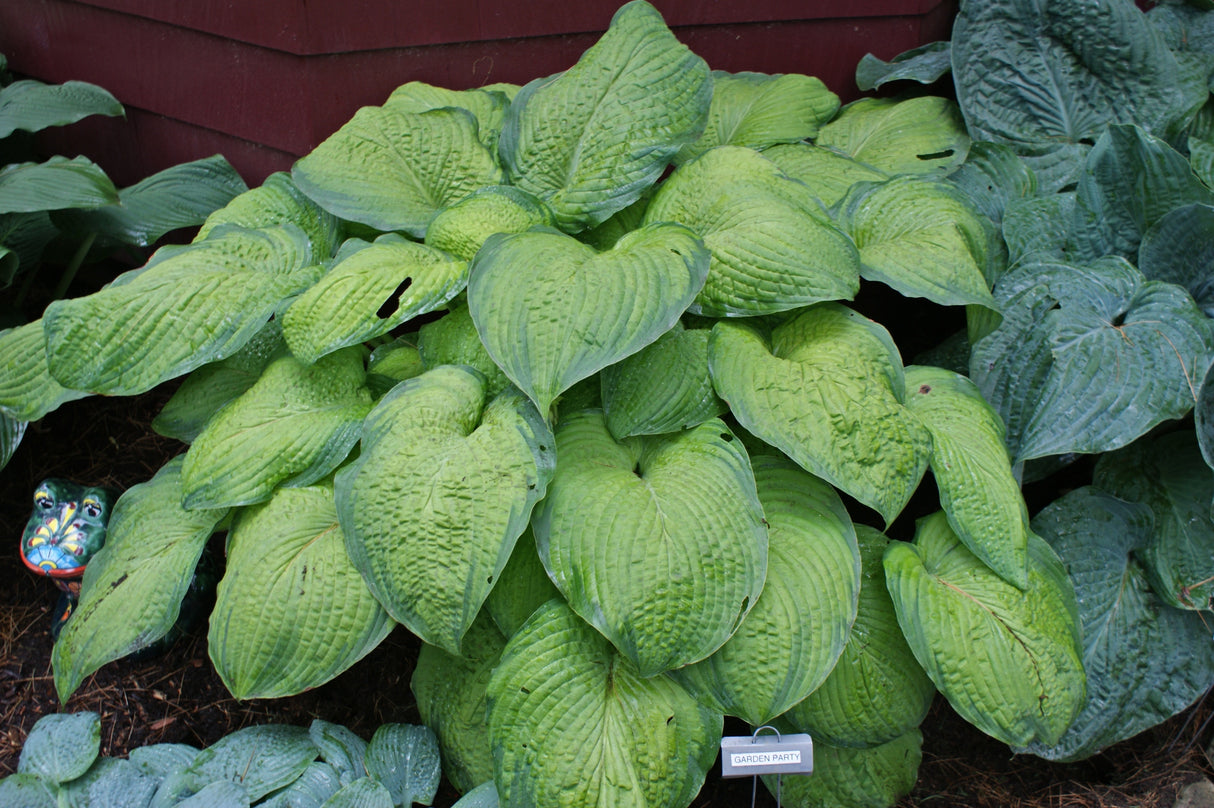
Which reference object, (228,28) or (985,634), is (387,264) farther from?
(985,634)

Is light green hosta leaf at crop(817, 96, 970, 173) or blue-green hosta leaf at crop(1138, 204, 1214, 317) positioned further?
Answer: light green hosta leaf at crop(817, 96, 970, 173)

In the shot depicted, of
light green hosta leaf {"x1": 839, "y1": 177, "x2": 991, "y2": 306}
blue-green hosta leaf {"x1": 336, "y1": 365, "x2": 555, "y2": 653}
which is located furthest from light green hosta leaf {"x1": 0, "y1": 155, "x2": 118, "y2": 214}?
light green hosta leaf {"x1": 839, "y1": 177, "x2": 991, "y2": 306}

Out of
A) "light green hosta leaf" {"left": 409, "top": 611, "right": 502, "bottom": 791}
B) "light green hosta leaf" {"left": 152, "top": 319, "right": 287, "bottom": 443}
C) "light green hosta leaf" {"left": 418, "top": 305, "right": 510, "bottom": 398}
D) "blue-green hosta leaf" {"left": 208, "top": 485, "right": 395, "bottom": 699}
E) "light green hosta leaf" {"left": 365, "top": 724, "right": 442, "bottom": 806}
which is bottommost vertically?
"light green hosta leaf" {"left": 365, "top": 724, "right": 442, "bottom": 806}

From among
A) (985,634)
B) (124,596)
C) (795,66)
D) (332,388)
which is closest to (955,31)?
(795,66)

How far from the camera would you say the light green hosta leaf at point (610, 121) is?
1.49 metres

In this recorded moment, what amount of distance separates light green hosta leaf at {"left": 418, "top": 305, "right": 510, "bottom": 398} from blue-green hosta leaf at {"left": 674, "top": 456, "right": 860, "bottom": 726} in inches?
18.3

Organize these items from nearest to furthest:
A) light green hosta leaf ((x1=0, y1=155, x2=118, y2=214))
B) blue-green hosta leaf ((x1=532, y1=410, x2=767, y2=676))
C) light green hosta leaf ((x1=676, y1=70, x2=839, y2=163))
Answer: blue-green hosta leaf ((x1=532, y1=410, x2=767, y2=676)) < light green hosta leaf ((x1=0, y1=155, x2=118, y2=214)) < light green hosta leaf ((x1=676, y1=70, x2=839, y2=163))

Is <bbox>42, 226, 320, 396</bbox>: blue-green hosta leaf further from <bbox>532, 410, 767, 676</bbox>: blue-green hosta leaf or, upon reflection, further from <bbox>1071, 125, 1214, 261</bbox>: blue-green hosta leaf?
<bbox>1071, 125, 1214, 261</bbox>: blue-green hosta leaf

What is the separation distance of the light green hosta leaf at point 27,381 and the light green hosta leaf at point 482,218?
640 millimetres

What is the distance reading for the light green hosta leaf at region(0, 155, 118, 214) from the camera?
1637mm

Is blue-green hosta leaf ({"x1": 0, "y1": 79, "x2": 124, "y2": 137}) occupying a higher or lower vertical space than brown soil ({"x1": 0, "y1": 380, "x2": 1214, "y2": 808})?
higher

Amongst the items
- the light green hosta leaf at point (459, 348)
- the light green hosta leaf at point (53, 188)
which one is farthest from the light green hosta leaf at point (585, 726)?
the light green hosta leaf at point (53, 188)

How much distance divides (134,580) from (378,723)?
1.46 feet

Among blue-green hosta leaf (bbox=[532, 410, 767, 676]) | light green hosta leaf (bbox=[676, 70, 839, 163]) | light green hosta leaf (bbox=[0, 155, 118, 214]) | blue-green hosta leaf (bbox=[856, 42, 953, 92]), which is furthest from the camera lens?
blue-green hosta leaf (bbox=[856, 42, 953, 92])
